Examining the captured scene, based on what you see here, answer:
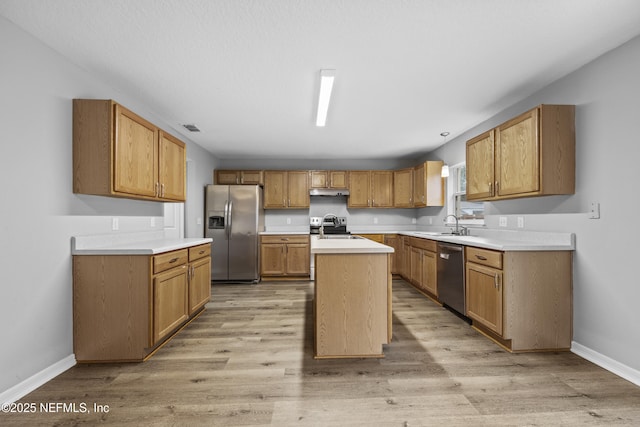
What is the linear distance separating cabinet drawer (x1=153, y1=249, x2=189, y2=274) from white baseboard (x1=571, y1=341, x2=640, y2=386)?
12.0 ft

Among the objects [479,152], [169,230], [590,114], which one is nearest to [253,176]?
[169,230]

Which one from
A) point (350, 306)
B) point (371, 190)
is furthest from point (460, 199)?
point (350, 306)

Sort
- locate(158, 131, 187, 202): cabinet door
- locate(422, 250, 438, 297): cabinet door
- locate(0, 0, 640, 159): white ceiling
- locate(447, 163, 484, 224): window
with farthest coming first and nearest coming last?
locate(447, 163, 484, 224): window → locate(422, 250, 438, 297): cabinet door → locate(158, 131, 187, 202): cabinet door → locate(0, 0, 640, 159): white ceiling

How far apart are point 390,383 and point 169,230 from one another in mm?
3939

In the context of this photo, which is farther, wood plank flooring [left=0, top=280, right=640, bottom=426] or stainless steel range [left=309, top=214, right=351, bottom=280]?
stainless steel range [left=309, top=214, right=351, bottom=280]

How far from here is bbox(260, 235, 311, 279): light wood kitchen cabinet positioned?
17.6ft

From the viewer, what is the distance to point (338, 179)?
231 inches

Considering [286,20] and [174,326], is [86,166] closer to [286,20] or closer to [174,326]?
[174,326]

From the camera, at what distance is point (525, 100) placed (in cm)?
309

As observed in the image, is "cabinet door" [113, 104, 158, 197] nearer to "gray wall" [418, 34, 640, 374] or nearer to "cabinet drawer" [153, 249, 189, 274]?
"cabinet drawer" [153, 249, 189, 274]

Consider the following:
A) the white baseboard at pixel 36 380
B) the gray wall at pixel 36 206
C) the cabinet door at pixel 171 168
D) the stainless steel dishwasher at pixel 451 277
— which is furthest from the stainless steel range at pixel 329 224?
the white baseboard at pixel 36 380

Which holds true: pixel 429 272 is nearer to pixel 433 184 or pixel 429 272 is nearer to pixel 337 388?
pixel 433 184

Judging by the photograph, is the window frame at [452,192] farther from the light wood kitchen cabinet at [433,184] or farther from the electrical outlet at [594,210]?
the electrical outlet at [594,210]

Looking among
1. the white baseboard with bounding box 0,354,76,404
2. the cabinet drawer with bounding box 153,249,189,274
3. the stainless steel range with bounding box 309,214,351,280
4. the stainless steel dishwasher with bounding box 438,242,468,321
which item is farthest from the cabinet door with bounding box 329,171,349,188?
the white baseboard with bounding box 0,354,76,404
